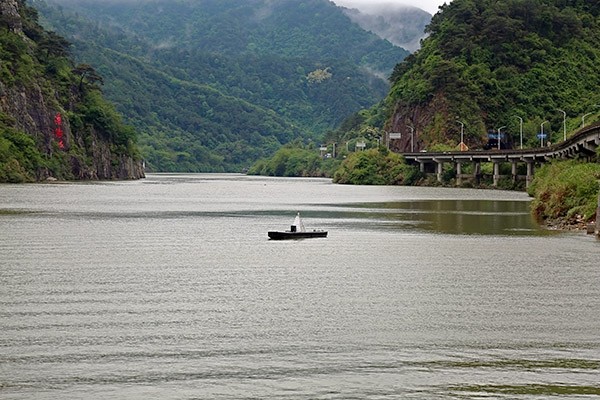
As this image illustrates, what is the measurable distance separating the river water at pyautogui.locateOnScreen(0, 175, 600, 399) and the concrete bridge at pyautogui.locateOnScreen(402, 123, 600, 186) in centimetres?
4782

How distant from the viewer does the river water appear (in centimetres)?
2261

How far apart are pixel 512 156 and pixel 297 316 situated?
130m

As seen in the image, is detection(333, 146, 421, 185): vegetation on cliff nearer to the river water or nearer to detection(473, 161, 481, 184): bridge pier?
detection(473, 161, 481, 184): bridge pier

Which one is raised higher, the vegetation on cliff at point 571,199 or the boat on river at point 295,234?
the vegetation on cliff at point 571,199

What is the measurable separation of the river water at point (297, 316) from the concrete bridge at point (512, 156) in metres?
47.8

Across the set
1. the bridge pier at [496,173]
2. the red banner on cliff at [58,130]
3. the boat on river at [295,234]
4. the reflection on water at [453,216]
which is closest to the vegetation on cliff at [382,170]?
the bridge pier at [496,173]

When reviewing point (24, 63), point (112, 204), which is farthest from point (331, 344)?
point (24, 63)

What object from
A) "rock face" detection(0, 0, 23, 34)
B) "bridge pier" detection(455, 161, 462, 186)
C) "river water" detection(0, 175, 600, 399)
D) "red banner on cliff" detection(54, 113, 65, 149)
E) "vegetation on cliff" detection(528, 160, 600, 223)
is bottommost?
"river water" detection(0, 175, 600, 399)

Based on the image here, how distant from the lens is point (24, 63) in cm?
17950

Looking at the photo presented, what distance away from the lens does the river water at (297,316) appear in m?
22.6

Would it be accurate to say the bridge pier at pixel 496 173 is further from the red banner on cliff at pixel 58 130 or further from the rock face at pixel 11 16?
the rock face at pixel 11 16

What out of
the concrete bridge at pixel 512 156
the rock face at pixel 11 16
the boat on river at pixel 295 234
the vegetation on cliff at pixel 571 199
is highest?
the rock face at pixel 11 16

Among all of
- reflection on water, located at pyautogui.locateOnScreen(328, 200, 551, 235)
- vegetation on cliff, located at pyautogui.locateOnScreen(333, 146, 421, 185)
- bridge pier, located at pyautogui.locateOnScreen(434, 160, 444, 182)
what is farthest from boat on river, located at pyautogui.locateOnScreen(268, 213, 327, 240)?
vegetation on cliff, located at pyautogui.locateOnScreen(333, 146, 421, 185)

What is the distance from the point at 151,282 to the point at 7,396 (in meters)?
16.7
